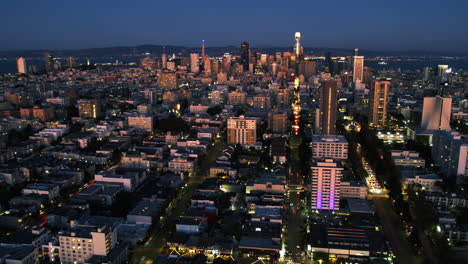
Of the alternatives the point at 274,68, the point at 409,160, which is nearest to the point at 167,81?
the point at 274,68

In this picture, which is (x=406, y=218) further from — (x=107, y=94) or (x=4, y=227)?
(x=107, y=94)

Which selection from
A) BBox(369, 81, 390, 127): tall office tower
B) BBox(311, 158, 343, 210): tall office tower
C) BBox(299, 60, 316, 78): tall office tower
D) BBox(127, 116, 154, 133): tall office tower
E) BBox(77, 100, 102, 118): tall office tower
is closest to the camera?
BBox(311, 158, 343, 210): tall office tower

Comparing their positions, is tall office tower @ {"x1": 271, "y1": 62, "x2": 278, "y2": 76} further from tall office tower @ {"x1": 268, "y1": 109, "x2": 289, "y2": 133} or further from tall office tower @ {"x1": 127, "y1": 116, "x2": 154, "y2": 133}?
tall office tower @ {"x1": 127, "y1": 116, "x2": 154, "y2": 133}

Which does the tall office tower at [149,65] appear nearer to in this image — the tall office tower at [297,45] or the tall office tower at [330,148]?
the tall office tower at [297,45]

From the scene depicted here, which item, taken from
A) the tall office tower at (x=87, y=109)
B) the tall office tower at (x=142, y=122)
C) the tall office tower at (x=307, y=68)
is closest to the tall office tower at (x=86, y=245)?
the tall office tower at (x=142, y=122)

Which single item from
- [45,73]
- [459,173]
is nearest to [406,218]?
[459,173]

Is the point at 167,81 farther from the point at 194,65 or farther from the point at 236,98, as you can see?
the point at 194,65

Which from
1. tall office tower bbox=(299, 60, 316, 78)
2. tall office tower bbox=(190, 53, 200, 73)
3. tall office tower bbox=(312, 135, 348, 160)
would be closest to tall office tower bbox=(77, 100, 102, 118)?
tall office tower bbox=(312, 135, 348, 160)
